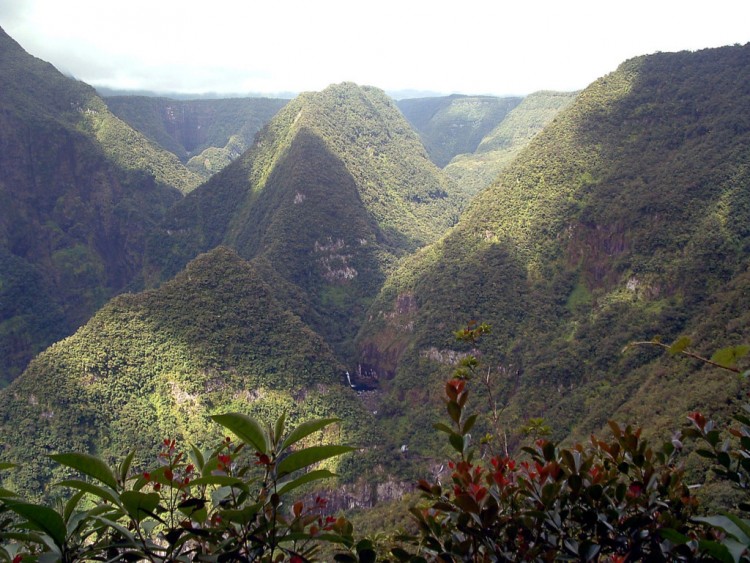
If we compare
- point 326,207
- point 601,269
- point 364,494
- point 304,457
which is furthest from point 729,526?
point 326,207

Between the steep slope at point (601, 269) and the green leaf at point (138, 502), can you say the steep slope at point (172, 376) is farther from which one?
the green leaf at point (138, 502)

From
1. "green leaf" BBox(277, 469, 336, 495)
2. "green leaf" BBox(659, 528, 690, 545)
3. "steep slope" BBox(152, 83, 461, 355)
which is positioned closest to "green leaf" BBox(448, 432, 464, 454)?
"green leaf" BBox(277, 469, 336, 495)

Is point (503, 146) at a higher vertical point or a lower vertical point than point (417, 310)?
higher

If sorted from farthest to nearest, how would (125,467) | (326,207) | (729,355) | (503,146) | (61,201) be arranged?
1. (503,146)
2. (61,201)
3. (326,207)
4. (729,355)
5. (125,467)

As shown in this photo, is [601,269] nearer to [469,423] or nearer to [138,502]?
[469,423]

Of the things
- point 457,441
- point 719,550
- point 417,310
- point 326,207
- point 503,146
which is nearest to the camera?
point 719,550

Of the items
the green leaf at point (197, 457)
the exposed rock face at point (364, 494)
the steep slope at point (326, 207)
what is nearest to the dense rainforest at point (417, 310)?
the exposed rock face at point (364, 494)
